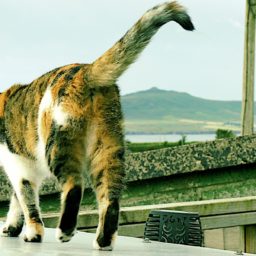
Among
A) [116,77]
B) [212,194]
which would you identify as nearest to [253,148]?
[212,194]

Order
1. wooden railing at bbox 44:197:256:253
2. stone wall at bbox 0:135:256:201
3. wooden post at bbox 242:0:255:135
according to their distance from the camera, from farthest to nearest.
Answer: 1. wooden post at bbox 242:0:255:135
2. stone wall at bbox 0:135:256:201
3. wooden railing at bbox 44:197:256:253

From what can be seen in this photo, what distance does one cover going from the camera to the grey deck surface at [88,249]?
111 inches

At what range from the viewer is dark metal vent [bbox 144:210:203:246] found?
3.43 m

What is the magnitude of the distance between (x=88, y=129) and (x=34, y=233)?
19.5 inches

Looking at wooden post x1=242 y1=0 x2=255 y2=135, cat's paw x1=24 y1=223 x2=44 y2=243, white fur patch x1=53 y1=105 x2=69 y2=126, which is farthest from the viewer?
wooden post x1=242 y1=0 x2=255 y2=135

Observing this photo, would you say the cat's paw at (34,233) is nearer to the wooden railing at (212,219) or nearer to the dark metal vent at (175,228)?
the dark metal vent at (175,228)

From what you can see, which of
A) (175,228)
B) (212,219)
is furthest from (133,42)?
(212,219)

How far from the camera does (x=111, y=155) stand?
3.34m

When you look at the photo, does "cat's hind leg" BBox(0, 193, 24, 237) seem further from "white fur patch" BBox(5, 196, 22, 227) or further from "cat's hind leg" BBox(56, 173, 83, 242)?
"cat's hind leg" BBox(56, 173, 83, 242)

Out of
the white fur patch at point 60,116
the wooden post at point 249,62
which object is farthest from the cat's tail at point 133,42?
the wooden post at point 249,62

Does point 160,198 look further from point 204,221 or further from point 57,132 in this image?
point 57,132

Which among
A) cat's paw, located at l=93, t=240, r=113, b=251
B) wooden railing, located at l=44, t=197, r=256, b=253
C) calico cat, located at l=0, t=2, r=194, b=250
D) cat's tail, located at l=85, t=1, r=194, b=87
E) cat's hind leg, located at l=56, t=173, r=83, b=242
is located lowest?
wooden railing, located at l=44, t=197, r=256, b=253

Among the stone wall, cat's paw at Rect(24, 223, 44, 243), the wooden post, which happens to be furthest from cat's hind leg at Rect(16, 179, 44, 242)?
the wooden post

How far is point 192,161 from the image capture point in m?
5.55
